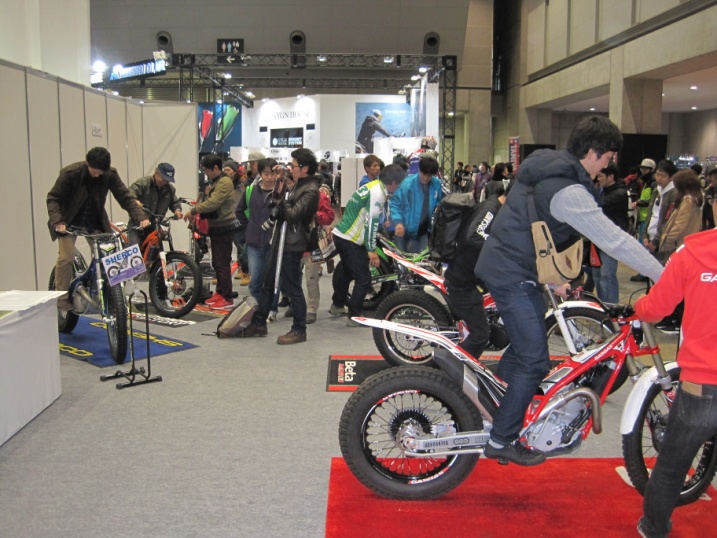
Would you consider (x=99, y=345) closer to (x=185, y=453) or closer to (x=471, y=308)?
(x=185, y=453)

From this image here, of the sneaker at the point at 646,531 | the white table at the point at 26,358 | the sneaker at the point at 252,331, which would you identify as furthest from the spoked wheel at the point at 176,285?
the sneaker at the point at 646,531

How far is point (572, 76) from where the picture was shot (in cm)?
1986

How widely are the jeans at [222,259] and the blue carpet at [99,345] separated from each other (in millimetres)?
1187

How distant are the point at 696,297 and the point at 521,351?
0.80 meters

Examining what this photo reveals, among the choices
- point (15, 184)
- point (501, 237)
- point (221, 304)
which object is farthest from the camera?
point (221, 304)

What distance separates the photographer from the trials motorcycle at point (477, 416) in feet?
9.90

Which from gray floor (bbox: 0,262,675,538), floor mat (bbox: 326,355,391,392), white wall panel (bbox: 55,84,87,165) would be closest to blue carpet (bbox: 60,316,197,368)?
gray floor (bbox: 0,262,675,538)

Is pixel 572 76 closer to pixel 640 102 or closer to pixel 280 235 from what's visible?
pixel 640 102

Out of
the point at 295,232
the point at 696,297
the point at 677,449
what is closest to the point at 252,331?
the point at 295,232

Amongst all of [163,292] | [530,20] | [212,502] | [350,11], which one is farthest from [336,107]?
[212,502]

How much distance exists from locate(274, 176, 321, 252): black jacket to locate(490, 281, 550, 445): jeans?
3.10m

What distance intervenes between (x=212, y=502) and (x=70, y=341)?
351cm

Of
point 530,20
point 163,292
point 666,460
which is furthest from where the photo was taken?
point 530,20

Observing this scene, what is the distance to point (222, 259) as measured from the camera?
755 cm
